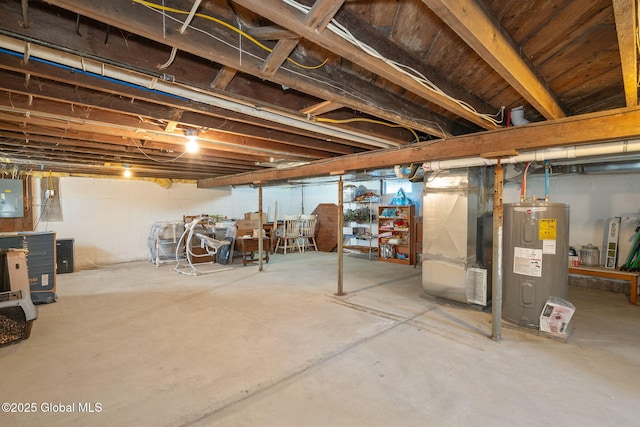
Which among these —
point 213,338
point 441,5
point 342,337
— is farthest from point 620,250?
Result: point 213,338

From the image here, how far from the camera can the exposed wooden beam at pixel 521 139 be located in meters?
2.04

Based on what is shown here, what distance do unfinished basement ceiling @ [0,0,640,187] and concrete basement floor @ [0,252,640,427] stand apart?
5.76 ft

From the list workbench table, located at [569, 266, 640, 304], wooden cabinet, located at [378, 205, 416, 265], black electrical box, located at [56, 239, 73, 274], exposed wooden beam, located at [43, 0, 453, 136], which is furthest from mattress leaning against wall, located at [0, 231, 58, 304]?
workbench table, located at [569, 266, 640, 304]

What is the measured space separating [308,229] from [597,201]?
A: 5.99 m

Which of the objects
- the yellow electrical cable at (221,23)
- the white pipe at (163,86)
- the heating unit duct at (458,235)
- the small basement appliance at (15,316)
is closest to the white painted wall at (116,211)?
the small basement appliance at (15,316)

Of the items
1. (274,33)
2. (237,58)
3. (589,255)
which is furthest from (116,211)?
(589,255)

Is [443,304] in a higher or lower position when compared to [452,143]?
lower

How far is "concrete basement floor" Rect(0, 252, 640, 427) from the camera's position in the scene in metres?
1.73

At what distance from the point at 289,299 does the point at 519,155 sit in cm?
297

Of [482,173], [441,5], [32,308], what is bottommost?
[32,308]

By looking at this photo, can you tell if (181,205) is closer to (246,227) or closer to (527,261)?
(246,227)

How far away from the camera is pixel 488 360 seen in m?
2.32

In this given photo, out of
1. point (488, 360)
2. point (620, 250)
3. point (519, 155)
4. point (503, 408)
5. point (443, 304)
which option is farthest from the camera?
point (620, 250)

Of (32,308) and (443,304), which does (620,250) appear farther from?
(32,308)
